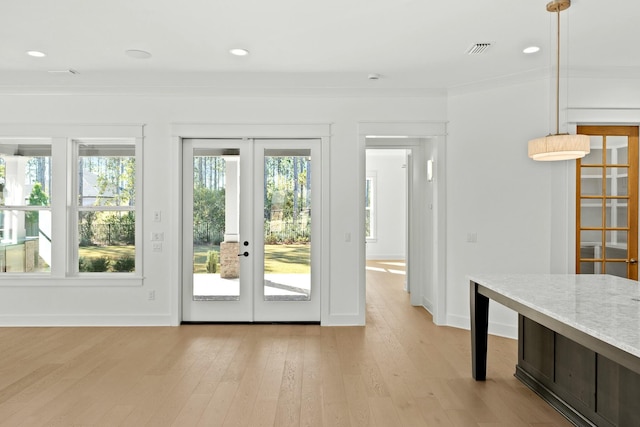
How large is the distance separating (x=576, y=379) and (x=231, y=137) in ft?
13.3

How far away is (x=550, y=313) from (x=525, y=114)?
2940mm

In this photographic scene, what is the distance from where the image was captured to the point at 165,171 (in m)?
5.04

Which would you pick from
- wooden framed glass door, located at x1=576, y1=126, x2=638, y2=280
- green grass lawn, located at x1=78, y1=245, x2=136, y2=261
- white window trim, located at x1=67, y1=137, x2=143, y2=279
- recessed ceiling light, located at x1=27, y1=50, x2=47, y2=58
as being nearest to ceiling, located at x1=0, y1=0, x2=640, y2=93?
recessed ceiling light, located at x1=27, y1=50, x2=47, y2=58

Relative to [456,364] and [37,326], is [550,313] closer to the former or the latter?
[456,364]

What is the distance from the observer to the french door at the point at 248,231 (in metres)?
5.11

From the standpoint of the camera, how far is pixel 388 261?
11.3m

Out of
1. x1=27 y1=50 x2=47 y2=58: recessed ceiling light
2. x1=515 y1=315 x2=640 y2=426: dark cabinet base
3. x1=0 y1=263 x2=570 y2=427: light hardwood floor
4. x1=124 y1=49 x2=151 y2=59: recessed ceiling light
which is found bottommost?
x1=0 y1=263 x2=570 y2=427: light hardwood floor

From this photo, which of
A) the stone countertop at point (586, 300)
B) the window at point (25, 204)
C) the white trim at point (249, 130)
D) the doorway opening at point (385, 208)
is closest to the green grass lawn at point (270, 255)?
the window at point (25, 204)

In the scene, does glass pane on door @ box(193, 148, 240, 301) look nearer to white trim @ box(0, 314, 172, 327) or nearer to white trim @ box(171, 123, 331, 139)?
white trim @ box(171, 123, 331, 139)

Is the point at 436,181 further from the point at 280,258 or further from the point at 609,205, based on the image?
the point at 280,258

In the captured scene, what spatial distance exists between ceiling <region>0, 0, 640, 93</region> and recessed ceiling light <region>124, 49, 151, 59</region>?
0.06 m

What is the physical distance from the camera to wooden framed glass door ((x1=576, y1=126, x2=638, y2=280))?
4.54 m

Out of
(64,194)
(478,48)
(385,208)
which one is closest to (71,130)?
(64,194)

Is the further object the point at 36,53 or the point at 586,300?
the point at 36,53
